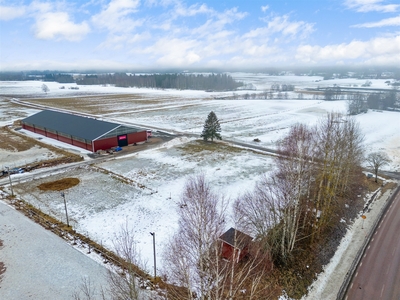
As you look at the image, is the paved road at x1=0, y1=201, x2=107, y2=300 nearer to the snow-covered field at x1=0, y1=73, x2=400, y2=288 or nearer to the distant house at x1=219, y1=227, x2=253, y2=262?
the snow-covered field at x1=0, y1=73, x2=400, y2=288

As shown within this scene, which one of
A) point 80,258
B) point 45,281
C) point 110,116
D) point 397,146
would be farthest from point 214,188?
point 110,116

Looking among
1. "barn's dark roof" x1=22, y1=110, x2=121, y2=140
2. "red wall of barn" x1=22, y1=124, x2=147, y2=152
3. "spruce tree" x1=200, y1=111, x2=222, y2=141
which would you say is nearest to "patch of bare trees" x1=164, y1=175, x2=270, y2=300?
"red wall of barn" x1=22, y1=124, x2=147, y2=152

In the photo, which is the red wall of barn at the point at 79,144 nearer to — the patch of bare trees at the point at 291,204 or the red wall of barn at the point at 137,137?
the red wall of barn at the point at 137,137

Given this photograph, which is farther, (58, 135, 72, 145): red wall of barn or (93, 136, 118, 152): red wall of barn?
(58, 135, 72, 145): red wall of barn

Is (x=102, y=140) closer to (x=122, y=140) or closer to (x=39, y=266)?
(x=122, y=140)

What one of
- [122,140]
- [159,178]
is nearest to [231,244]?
[159,178]

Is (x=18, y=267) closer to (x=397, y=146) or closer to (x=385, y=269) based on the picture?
(x=385, y=269)
